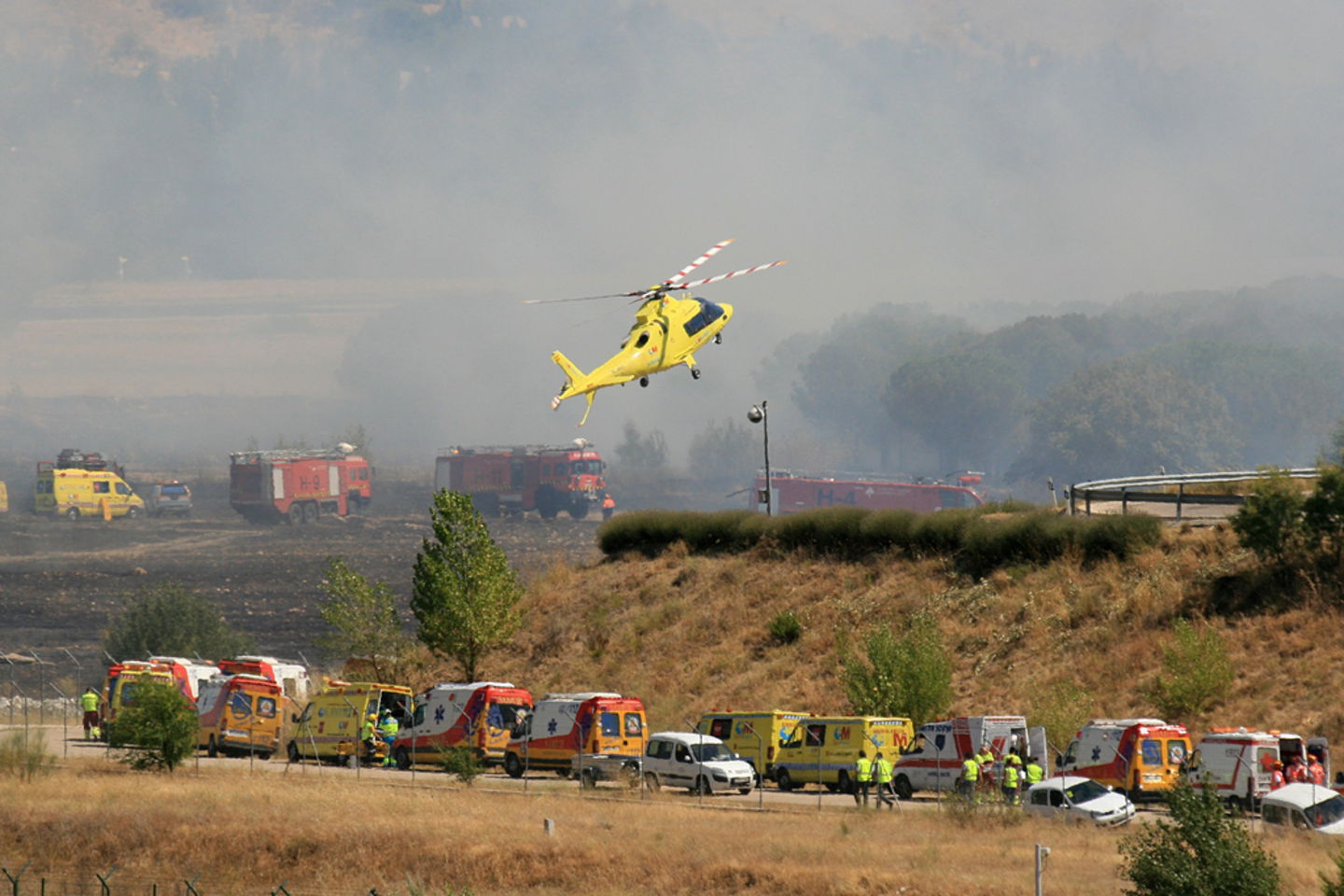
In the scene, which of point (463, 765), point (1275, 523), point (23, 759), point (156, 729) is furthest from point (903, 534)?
point (23, 759)

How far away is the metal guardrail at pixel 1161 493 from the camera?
5012 centimetres

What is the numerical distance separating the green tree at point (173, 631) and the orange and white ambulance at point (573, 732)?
39.7 metres

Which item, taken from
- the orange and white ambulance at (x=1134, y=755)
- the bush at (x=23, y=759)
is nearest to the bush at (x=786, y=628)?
the orange and white ambulance at (x=1134, y=755)

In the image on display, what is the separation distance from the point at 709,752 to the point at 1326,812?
13.9 metres

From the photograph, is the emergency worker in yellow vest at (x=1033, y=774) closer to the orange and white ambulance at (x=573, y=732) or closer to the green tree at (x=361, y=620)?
the orange and white ambulance at (x=573, y=732)

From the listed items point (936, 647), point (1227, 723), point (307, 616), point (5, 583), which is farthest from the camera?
point (5, 583)

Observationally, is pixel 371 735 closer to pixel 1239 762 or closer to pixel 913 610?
pixel 913 610

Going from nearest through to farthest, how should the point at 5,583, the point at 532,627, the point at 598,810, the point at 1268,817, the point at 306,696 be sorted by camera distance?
the point at 1268,817
the point at 598,810
the point at 306,696
the point at 532,627
the point at 5,583

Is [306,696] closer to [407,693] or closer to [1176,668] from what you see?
[407,693]

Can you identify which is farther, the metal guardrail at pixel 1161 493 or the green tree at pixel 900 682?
the metal guardrail at pixel 1161 493

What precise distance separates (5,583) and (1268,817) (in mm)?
178794

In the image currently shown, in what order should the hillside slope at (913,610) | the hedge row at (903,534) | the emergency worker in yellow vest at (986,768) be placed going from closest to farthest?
the emergency worker in yellow vest at (986,768) < the hillside slope at (913,610) < the hedge row at (903,534)

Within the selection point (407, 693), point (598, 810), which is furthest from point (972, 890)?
point (407, 693)

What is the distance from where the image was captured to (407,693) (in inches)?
1699
